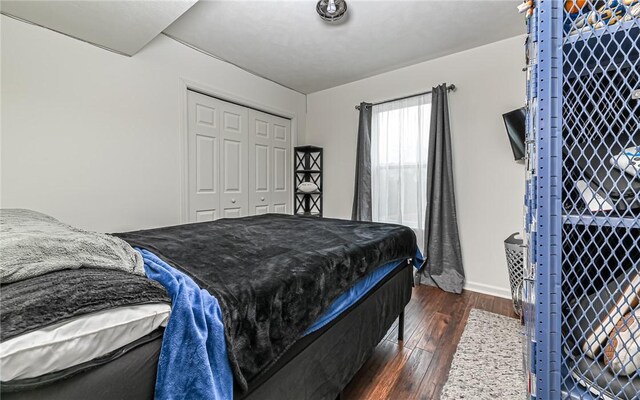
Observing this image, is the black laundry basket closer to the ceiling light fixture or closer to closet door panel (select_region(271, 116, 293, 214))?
the ceiling light fixture

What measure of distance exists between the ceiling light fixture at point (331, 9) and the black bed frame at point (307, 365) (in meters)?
1.97

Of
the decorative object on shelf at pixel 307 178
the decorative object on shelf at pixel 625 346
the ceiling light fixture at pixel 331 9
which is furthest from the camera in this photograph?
the decorative object on shelf at pixel 307 178

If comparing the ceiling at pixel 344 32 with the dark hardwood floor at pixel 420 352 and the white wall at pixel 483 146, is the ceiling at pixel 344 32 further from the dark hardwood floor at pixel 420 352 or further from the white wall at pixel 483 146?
the dark hardwood floor at pixel 420 352

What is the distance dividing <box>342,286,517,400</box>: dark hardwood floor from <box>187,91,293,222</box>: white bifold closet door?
7.14ft

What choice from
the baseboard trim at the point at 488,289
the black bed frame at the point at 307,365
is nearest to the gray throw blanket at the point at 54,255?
the black bed frame at the point at 307,365

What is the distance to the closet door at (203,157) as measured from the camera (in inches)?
113

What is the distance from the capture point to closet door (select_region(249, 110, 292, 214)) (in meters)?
3.49

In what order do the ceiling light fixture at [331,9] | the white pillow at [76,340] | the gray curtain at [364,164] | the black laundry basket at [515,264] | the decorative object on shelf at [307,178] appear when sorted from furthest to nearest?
the decorative object on shelf at [307,178] → the gray curtain at [364,164] → the black laundry basket at [515,264] → the ceiling light fixture at [331,9] → the white pillow at [76,340]

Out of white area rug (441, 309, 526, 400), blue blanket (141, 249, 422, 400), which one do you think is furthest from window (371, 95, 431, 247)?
blue blanket (141, 249, 422, 400)

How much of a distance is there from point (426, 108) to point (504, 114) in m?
0.78

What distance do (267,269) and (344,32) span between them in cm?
239

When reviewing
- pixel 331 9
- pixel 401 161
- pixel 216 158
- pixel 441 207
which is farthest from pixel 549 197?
pixel 216 158

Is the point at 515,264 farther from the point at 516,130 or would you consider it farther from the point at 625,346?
the point at 625,346

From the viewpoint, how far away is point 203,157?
2.96m
